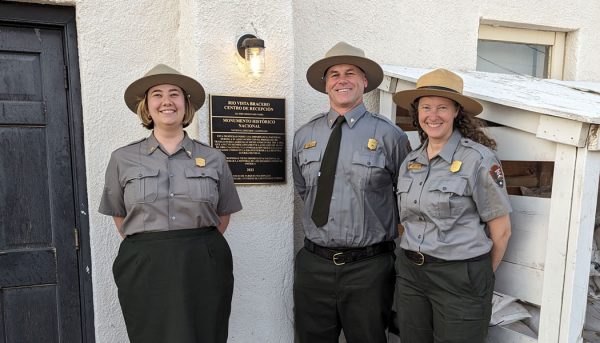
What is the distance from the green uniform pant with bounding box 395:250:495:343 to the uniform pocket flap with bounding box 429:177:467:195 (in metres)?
0.37

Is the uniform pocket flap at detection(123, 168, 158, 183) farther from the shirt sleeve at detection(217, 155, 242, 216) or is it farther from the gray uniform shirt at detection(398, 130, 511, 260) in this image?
the gray uniform shirt at detection(398, 130, 511, 260)

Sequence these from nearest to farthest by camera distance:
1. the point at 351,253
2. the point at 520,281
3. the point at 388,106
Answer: the point at 520,281, the point at 351,253, the point at 388,106

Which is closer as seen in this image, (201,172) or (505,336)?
(201,172)

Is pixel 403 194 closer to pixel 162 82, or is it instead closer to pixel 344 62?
pixel 344 62

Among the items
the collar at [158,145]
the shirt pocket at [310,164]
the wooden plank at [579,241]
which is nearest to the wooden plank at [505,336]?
the wooden plank at [579,241]

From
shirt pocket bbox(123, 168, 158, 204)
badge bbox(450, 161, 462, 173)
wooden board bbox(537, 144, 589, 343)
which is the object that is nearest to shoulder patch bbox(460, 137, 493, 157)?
badge bbox(450, 161, 462, 173)

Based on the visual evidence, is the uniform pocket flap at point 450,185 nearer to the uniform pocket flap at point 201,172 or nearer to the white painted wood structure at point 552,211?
the white painted wood structure at point 552,211

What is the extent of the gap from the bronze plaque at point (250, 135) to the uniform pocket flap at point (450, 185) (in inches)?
41.1

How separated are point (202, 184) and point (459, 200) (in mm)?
1319

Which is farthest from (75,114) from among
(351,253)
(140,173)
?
(351,253)

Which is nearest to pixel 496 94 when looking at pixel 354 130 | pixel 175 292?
pixel 354 130

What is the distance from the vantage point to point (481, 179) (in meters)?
2.15

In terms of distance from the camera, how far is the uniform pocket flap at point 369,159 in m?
2.54

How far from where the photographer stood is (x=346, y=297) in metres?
2.54
